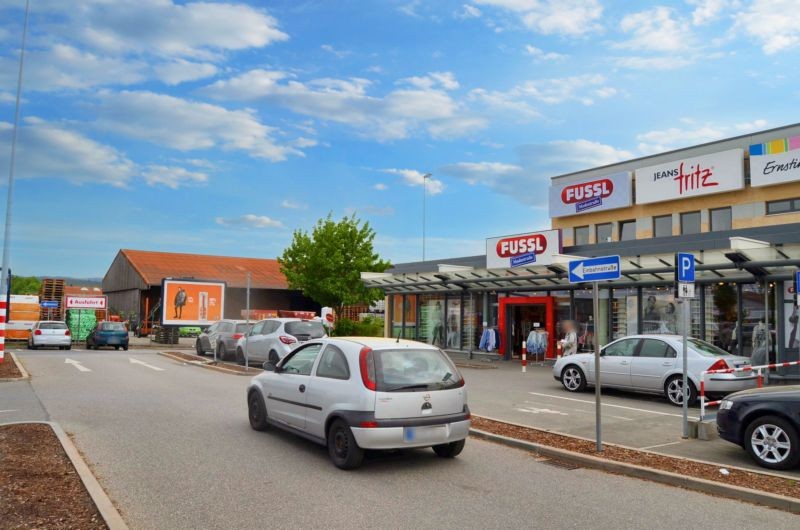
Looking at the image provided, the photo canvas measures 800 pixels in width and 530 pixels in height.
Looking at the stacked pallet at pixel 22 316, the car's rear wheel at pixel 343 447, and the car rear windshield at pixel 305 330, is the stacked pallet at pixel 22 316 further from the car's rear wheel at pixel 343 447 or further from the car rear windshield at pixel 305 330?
the car's rear wheel at pixel 343 447

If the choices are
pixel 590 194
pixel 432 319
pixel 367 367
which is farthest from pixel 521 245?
pixel 367 367

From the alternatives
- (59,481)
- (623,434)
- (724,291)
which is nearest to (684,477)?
(623,434)

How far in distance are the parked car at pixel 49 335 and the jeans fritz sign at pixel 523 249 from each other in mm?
19544

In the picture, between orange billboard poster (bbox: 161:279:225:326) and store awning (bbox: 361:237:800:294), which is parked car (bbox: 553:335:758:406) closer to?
store awning (bbox: 361:237:800:294)

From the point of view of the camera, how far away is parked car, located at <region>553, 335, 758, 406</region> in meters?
13.2

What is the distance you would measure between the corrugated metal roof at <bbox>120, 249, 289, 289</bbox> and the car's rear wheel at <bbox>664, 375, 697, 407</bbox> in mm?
48749

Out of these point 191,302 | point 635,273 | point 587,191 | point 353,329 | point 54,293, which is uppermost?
point 587,191

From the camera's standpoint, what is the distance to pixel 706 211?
104 ft

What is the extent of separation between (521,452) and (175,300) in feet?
106

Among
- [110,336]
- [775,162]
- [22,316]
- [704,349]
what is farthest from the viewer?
[22,316]

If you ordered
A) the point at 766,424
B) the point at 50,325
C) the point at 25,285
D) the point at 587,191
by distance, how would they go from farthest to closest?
the point at 25,285 → the point at 587,191 → the point at 50,325 → the point at 766,424

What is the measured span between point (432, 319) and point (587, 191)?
13239 millimetres

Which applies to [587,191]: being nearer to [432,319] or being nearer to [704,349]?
[432,319]

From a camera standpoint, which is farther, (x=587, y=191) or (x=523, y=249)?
(x=587, y=191)
